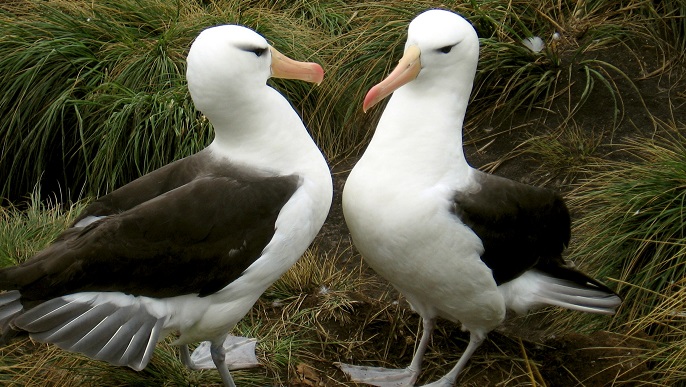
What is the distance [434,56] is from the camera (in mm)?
4328

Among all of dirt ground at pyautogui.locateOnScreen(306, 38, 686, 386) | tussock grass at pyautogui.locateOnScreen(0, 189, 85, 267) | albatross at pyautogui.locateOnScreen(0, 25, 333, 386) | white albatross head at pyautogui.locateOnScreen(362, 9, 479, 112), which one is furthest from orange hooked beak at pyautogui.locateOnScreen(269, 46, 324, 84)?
tussock grass at pyautogui.locateOnScreen(0, 189, 85, 267)

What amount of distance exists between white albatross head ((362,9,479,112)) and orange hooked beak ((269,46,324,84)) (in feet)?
1.15

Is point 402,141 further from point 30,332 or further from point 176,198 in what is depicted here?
point 30,332

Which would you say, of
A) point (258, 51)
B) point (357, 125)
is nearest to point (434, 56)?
point (258, 51)

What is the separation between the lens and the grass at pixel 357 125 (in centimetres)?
508

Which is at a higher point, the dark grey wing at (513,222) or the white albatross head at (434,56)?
the white albatross head at (434,56)

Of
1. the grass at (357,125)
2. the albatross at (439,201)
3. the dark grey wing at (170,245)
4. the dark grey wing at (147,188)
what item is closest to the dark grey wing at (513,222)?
the albatross at (439,201)

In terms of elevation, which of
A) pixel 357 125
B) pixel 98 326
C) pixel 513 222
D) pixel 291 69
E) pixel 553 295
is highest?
pixel 291 69

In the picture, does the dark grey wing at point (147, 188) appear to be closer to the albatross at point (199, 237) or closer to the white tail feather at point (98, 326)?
the albatross at point (199, 237)

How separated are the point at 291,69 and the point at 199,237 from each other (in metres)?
0.90

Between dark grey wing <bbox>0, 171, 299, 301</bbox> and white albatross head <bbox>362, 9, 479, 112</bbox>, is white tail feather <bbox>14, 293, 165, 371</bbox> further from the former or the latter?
white albatross head <bbox>362, 9, 479, 112</bbox>

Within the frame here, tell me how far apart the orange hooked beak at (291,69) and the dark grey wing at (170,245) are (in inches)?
20.5

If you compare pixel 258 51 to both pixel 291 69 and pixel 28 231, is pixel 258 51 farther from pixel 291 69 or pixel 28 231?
pixel 28 231

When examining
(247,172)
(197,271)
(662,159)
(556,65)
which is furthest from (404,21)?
(197,271)
